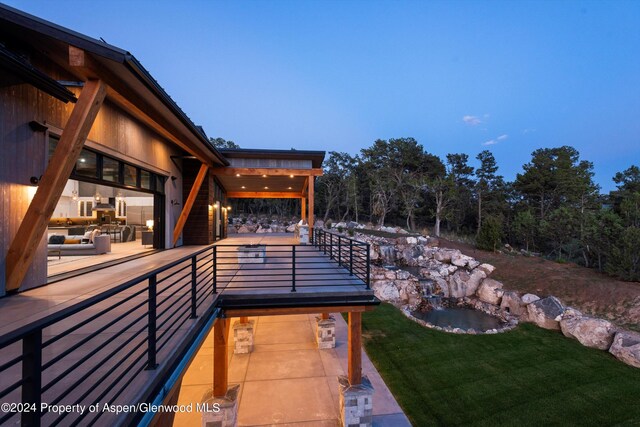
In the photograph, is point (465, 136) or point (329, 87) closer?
point (329, 87)

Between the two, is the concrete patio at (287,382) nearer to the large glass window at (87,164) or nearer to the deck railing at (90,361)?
the deck railing at (90,361)

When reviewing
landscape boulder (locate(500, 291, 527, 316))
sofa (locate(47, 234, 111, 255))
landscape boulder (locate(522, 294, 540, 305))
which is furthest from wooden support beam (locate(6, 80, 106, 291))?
landscape boulder (locate(522, 294, 540, 305))

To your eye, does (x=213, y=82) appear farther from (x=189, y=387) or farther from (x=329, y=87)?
(x=189, y=387)

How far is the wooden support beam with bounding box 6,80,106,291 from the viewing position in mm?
4098

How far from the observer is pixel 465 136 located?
158m

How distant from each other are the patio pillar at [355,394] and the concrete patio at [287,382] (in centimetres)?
40

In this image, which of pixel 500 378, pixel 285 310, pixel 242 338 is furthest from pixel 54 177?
pixel 500 378

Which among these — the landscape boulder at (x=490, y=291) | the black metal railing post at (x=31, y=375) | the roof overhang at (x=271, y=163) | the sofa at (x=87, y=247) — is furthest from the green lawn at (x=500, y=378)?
the sofa at (x=87, y=247)

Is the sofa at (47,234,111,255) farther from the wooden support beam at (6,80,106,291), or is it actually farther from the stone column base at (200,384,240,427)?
the stone column base at (200,384,240,427)

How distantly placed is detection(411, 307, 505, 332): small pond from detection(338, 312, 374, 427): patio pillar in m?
8.18

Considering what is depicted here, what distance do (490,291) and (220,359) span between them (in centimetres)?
1486

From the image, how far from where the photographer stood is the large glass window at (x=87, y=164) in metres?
5.84

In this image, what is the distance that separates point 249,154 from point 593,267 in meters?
21.5

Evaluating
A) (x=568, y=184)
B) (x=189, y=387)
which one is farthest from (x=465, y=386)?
(x=568, y=184)
